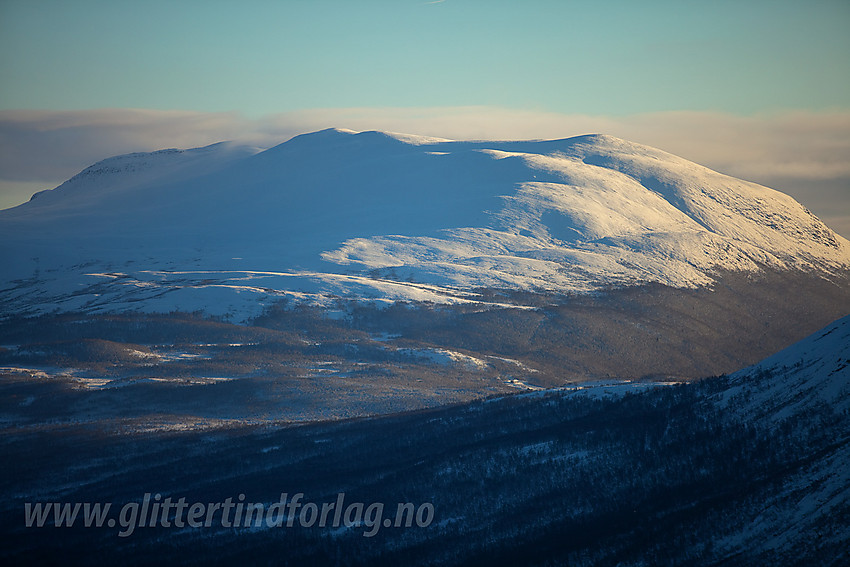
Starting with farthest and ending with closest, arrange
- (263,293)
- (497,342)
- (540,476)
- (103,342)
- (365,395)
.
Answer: (263,293) < (497,342) < (103,342) < (365,395) < (540,476)

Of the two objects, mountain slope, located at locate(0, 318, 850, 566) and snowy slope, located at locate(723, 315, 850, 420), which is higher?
snowy slope, located at locate(723, 315, 850, 420)

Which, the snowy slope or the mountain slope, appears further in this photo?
the snowy slope

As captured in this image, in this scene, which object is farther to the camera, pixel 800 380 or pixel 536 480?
pixel 536 480

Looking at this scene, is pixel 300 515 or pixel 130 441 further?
pixel 130 441

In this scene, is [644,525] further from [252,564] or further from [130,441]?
[130,441]

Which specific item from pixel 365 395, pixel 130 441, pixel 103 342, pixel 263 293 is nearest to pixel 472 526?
pixel 130 441

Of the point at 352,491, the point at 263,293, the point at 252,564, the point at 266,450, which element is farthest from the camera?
the point at 263,293

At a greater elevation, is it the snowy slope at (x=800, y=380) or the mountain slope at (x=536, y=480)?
the snowy slope at (x=800, y=380)

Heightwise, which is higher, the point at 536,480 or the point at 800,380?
the point at 800,380

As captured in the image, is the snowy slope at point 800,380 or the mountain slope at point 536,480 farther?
the snowy slope at point 800,380

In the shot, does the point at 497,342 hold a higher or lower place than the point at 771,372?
lower

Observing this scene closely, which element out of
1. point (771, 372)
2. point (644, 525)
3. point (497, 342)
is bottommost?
point (497, 342)
